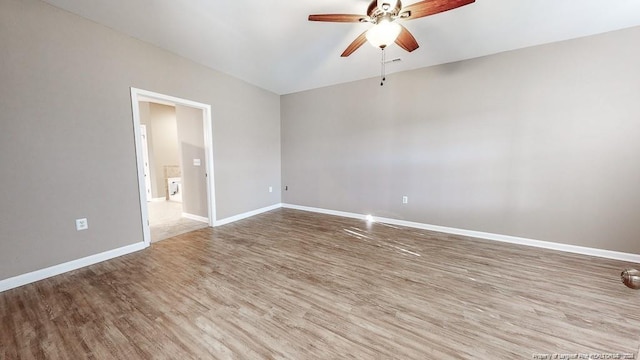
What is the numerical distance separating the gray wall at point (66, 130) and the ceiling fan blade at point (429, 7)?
310cm

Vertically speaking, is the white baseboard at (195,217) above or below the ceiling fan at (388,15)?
below

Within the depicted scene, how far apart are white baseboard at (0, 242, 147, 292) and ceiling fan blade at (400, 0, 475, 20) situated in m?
4.01

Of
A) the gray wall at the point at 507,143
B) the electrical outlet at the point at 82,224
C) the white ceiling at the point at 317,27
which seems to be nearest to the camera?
the white ceiling at the point at 317,27

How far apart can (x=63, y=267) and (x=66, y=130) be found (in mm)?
1444

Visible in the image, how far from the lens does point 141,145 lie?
9.37ft

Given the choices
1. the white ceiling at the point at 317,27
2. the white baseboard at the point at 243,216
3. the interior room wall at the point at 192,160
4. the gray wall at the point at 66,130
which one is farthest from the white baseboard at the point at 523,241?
the gray wall at the point at 66,130

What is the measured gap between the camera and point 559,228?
2932mm

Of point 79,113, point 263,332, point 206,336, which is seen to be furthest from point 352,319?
point 79,113

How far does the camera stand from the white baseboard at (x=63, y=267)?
2.06 meters

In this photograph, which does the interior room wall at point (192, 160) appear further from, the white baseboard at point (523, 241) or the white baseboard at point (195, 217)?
the white baseboard at point (523, 241)

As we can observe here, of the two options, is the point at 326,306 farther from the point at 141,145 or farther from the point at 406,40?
the point at 141,145

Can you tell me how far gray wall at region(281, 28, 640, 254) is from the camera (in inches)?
103

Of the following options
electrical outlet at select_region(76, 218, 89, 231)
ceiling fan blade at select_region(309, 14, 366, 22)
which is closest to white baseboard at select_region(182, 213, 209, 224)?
electrical outlet at select_region(76, 218, 89, 231)

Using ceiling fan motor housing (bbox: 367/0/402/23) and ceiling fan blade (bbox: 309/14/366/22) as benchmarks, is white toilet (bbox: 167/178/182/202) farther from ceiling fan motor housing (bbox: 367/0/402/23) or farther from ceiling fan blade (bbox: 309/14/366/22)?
ceiling fan motor housing (bbox: 367/0/402/23)
